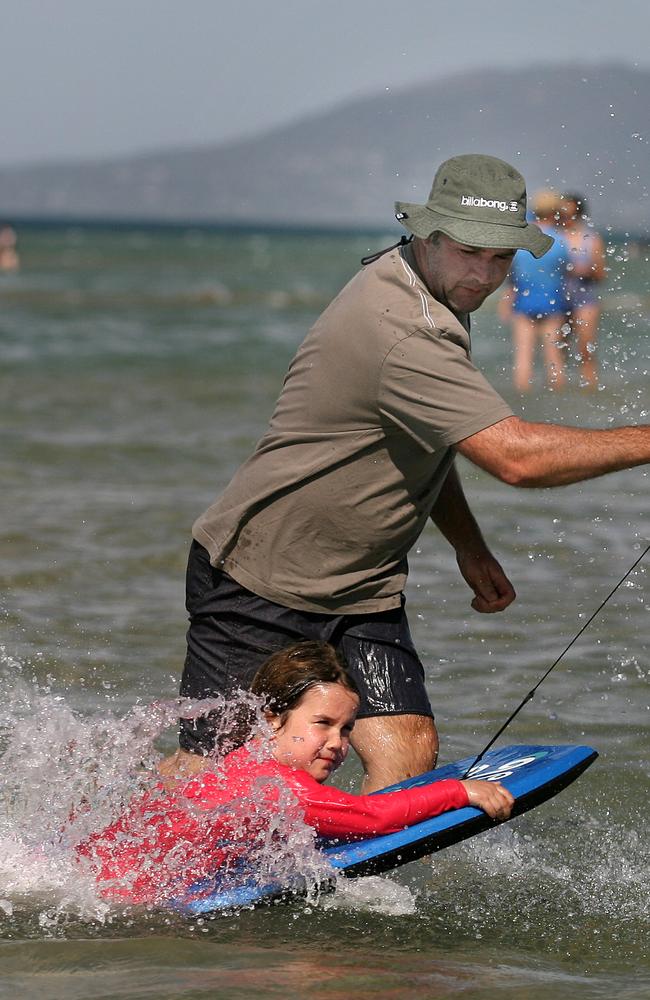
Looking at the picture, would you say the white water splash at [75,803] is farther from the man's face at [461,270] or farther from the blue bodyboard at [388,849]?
the man's face at [461,270]

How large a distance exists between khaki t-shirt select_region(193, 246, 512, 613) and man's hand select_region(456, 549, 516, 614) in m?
0.40

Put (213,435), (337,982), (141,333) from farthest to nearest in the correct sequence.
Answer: (141,333) → (213,435) → (337,982)

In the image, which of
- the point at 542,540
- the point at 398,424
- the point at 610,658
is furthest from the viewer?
the point at 542,540

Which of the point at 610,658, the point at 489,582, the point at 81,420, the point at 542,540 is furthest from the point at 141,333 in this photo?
the point at 489,582

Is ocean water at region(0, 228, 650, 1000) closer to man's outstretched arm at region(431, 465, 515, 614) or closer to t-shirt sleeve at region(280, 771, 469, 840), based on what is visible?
t-shirt sleeve at region(280, 771, 469, 840)

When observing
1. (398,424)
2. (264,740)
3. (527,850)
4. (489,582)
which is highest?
(398,424)

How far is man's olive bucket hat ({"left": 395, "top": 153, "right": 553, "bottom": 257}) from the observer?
168 inches

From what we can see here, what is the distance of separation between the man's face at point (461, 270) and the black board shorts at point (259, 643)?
1004 mm

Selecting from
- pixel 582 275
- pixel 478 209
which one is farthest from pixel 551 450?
pixel 582 275

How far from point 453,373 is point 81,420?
1075 cm

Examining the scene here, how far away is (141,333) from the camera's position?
88.6 ft

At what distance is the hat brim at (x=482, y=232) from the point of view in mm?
4250

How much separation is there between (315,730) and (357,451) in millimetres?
795

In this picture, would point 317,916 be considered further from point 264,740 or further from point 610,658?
point 610,658
